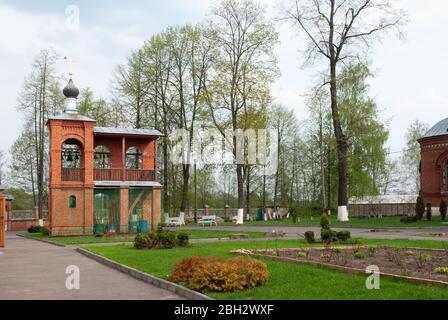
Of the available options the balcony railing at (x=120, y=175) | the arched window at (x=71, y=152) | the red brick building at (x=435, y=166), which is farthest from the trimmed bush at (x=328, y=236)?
the red brick building at (x=435, y=166)

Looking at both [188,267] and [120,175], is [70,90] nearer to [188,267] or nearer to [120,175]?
[120,175]

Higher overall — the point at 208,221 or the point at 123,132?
the point at 123,132

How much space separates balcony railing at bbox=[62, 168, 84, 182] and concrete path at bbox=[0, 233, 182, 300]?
12813mm

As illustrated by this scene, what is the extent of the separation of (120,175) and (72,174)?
2.68 metres

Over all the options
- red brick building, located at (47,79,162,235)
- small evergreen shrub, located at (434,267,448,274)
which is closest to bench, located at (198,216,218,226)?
red brick building, located at (47,79,162,235)

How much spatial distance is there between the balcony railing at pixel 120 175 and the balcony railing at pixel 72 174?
878 mm

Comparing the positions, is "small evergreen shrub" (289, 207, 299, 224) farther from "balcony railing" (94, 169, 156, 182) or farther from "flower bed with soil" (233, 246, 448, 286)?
"flower bed with soil" (233, 246, 448, 286)

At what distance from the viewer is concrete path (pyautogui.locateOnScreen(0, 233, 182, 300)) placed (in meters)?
9.53

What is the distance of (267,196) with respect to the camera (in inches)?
2355

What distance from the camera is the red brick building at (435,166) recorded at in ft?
127

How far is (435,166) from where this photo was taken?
39.2 meters

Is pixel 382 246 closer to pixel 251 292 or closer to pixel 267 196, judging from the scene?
pixel 251 292

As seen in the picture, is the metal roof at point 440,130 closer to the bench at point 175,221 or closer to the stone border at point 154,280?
the bench at point 175,221

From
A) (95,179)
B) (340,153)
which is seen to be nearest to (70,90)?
(95,179)
